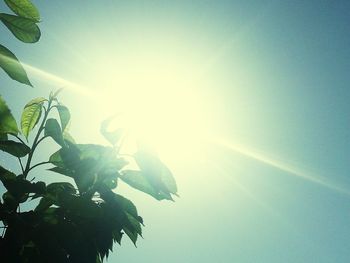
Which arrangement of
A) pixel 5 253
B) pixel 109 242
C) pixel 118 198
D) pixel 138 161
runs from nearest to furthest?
1. pixel 5 253
2. pixel 138 161
3. pixel 109 242
4. pixel 118 198

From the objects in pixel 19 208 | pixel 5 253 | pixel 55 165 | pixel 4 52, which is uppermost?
pixel 4 52

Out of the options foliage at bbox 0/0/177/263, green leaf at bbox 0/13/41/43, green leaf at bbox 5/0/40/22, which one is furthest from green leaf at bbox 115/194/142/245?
green leaf at bbox 5/0/40/22

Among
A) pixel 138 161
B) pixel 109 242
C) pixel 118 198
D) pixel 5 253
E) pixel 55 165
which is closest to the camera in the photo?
pixel 5 253

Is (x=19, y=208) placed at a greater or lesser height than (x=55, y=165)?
lesser

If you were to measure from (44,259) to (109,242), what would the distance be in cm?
38

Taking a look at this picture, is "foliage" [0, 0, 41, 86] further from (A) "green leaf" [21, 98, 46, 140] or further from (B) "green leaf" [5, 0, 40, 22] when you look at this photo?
(A) "green leaf" [21, 98, 46, 140]

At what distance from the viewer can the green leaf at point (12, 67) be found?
1871 mm

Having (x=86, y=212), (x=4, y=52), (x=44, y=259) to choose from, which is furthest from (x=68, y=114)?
(x=44, y=259)

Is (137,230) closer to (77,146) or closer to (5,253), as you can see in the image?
(77,146)

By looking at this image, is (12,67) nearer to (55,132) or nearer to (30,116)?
(55,132)

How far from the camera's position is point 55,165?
228 cm

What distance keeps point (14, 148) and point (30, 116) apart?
0.39m

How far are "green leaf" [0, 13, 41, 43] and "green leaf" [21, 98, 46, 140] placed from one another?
569 millimetres

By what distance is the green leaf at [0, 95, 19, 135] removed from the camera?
1886 mm
